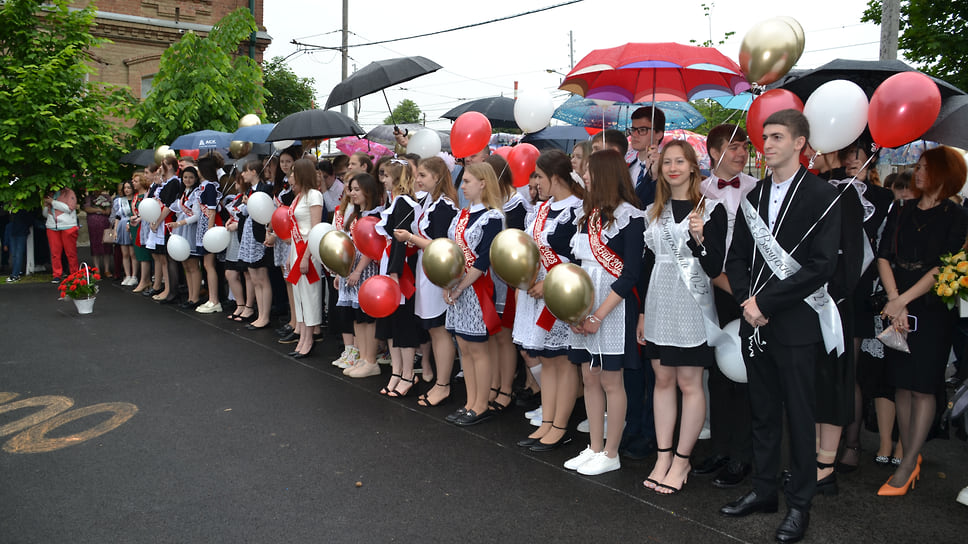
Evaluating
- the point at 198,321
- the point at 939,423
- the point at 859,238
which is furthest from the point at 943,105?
the point at 198,321

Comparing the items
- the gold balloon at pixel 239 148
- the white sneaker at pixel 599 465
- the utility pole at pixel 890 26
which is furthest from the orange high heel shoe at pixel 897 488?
the gold balloon at pixel 239 148

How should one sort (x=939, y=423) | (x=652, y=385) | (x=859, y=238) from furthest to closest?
(x=652, y=385) < (x=939, y=423) < (x=859, y=238)

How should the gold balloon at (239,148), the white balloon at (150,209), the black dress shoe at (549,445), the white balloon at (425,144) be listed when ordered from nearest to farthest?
the black dress shoe at (549,445), the white balloon at (425,144), the white balloon at (150,209), the gold balloon at (239,148)

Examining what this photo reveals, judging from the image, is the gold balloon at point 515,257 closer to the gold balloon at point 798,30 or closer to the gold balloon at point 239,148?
the gold balloon at point 798,30

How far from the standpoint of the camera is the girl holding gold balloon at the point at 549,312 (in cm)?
435

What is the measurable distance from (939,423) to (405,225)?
385 cm

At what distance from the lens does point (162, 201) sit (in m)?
9.67

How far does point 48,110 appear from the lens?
11.4m

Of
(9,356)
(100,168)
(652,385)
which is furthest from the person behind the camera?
(100,168)

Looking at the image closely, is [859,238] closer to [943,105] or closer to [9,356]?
[943,105]

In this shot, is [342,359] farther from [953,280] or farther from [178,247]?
[953,280]

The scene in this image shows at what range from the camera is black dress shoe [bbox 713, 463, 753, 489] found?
158 inches

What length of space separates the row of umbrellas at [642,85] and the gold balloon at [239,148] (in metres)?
3.20

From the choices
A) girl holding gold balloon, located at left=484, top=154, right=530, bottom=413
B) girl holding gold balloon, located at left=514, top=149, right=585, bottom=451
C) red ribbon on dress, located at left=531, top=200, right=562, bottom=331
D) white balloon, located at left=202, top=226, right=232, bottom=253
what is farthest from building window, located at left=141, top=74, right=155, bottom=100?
red ribbon on dress, located at left=531, top=200, right=562, bottom=331
